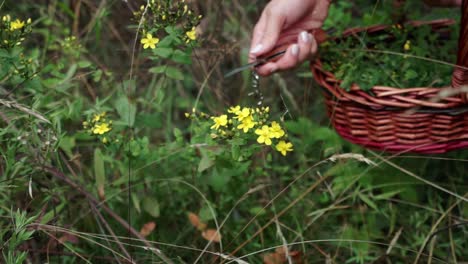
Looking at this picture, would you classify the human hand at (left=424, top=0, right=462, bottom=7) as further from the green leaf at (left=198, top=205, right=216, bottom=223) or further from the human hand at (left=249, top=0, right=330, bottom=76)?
the green leaf at (left=198, top=205, right=216, bottom=223)

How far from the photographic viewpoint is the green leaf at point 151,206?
1451 mm

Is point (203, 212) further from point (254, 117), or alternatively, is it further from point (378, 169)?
point (378, 169)

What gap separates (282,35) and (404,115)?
1.22 feet

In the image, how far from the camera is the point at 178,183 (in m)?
1.62

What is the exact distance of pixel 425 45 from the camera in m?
1.62

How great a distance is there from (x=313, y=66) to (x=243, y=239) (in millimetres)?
488

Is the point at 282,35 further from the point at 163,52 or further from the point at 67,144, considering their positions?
the point at 67,144

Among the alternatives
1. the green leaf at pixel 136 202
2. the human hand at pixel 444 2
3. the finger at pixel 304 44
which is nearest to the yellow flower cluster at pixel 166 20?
the finger at pixel 304 44

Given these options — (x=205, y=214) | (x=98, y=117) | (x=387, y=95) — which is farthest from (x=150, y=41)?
(x=387, y=95)

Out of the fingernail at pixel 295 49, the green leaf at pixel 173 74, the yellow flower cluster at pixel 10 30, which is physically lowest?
the fingernail at pixel 295 49

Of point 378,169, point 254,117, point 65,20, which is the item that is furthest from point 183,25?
point 65,20

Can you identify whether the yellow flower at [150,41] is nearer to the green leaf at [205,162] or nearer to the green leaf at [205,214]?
the green leaf at [205,162]

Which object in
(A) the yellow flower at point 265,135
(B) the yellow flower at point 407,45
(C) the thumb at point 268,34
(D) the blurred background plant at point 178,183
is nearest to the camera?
(A) the yellow flower at point 265,135

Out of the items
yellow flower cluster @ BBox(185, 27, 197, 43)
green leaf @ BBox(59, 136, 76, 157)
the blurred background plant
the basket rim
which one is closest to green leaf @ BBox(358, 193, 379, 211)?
the blurred background plant
